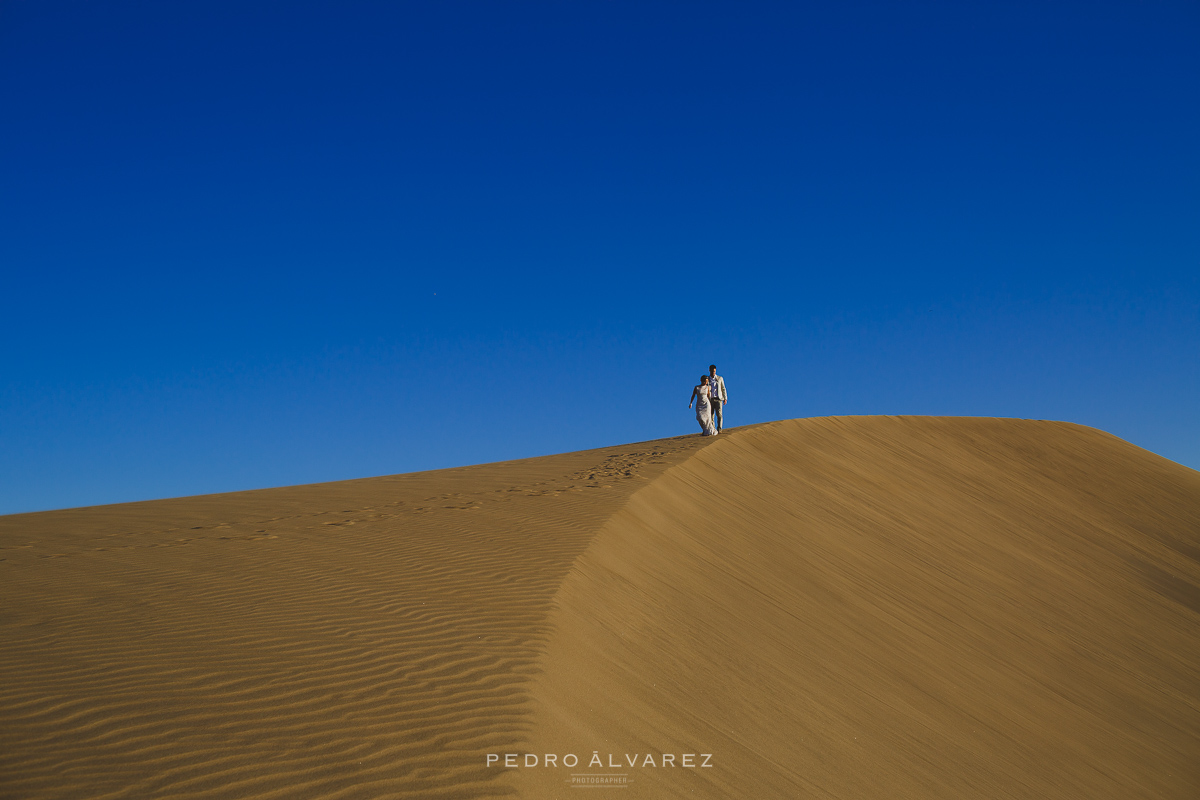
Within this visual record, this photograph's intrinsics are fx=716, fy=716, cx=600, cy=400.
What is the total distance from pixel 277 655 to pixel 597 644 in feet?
7.08

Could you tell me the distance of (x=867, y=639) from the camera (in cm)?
779

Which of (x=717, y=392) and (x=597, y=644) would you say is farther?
(x=717, y=392)

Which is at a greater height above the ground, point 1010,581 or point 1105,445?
point 1105,445

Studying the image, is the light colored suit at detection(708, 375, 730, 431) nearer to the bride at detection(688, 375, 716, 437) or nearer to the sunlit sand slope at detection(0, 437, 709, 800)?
the bride at detection(688, 375, 716, 437)

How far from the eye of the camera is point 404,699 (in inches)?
159

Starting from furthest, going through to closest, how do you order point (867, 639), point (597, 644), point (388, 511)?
point (388, 511) < point (867, 639) < point (597, 644)

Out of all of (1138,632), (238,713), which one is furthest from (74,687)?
(1138,632)

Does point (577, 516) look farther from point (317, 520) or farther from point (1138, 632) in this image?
point (1138, 632)

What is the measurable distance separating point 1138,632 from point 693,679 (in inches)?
355

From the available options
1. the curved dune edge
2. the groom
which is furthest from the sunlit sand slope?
the groom

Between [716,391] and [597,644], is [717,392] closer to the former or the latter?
[716,391]

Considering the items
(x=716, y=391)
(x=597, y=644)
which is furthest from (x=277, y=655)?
(x=716, y=391)

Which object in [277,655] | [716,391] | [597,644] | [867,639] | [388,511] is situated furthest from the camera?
[716,391]

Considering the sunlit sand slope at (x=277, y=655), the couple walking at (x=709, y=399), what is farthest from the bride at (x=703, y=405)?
the sunlit sand slope at (x=277, y=655)
